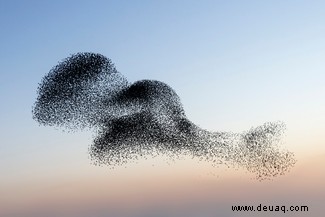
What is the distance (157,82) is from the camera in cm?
3900

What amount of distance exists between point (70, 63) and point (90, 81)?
2.53 m

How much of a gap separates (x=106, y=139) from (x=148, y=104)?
5120 millimetres

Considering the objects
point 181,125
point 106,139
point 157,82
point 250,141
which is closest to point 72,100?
point 106,139

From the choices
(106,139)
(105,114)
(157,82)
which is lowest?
(106,139)

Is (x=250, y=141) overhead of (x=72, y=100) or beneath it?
beneath

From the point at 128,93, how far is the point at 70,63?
20.5 ft

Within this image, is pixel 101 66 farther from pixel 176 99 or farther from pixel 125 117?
pixel 176 99

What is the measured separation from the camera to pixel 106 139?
125 ft

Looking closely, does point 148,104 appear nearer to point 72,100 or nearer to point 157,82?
point 157,82

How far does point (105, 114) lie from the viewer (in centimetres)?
3859

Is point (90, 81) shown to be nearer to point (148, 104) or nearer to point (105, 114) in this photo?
point (105, 114)

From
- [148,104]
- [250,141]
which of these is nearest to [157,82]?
[148,104]

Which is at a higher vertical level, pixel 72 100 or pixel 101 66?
pixel 101 66

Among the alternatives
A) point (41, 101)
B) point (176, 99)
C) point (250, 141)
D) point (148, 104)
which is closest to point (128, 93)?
point (148, 104)
